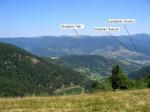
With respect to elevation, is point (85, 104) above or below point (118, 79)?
above

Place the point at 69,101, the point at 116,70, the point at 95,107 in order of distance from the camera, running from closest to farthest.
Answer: the point at 95,107 < the point at 69,101 < the point at 116,70

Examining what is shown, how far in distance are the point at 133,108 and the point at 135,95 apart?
445 cm

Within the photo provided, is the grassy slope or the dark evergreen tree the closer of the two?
the grassy slope

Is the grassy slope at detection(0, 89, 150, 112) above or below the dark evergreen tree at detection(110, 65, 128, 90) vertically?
above

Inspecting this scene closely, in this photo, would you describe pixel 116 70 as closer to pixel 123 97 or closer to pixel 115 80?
pixel 115 80

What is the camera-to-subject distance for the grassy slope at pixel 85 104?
A: 1642 cm

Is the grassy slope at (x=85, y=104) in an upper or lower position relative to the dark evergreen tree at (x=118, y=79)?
upper

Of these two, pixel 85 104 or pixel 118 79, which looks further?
pixel 118 79

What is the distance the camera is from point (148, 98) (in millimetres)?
19859

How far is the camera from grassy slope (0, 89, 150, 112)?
16.4 meters

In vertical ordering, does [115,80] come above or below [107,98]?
below

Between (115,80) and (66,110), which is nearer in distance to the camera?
(66,110)

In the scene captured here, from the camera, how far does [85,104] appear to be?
18047 millimetres

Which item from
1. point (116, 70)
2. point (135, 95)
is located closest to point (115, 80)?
point (116, 70)
